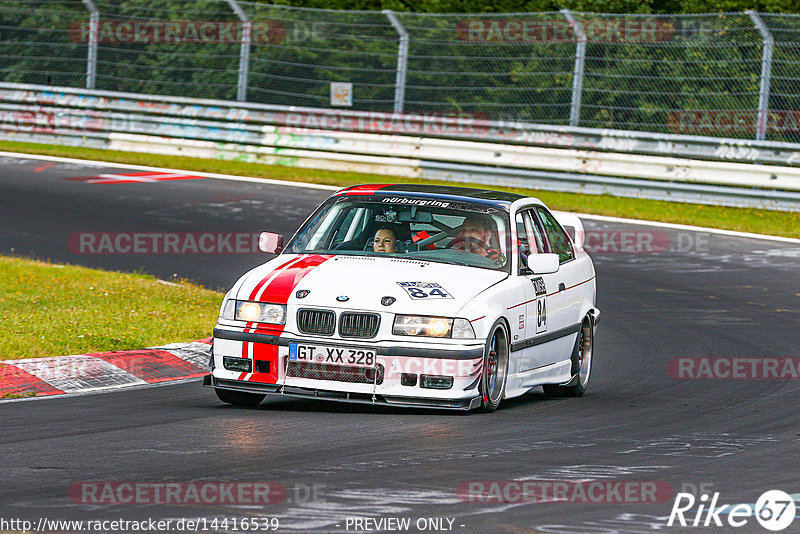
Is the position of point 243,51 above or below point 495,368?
above

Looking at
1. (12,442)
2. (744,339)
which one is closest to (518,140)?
(744,339)

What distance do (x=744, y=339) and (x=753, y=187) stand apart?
9.26 metres

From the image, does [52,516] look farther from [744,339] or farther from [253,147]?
[253,147]

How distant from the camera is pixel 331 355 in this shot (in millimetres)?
8180

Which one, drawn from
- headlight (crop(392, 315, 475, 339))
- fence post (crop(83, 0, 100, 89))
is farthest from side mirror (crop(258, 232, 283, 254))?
fence post (crop(83, 0, 100, 89))

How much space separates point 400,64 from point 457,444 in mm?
16902

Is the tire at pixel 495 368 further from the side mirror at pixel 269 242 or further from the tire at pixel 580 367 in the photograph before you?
the side mirror at pixel 269 242

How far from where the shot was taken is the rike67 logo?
570cm

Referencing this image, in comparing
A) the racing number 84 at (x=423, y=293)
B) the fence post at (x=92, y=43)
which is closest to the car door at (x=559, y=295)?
the racing number 84 at (x=423, y=293)

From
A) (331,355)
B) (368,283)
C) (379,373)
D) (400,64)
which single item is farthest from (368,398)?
(400,64)

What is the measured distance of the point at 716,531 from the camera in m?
5.59

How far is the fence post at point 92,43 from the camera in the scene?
25859mm

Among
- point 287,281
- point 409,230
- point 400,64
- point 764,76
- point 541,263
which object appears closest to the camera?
point 287,281

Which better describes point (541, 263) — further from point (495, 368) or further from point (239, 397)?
point (239, 397)
